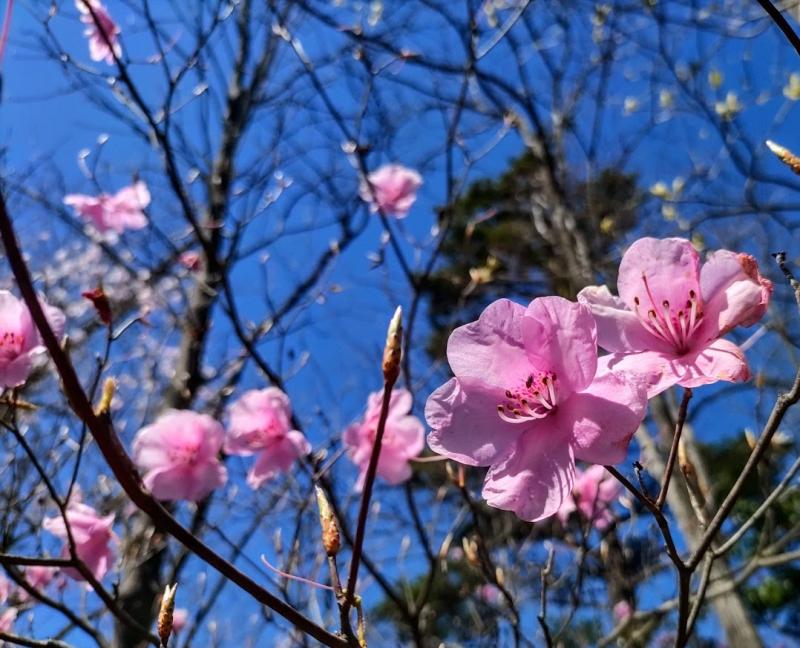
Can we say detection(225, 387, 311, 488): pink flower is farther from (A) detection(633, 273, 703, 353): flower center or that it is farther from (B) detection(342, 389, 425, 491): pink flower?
(A) detection(633, 273, 703, 353): flower center

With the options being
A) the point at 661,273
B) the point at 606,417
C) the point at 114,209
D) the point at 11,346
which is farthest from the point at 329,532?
the point at 114,209

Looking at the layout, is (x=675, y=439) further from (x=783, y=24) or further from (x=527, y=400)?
(x=783, y=24)

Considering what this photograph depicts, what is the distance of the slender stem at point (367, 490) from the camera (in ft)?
1.87

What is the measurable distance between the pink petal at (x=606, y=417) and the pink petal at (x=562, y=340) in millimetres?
25

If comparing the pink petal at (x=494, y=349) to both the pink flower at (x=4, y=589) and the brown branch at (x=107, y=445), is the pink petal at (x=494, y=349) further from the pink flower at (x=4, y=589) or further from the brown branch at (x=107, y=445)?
the pink flower at (x=4, y=589)

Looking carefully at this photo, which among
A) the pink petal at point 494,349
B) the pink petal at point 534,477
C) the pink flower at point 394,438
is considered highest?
the pink flower at point 394,438

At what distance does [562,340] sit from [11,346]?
0.93 meters

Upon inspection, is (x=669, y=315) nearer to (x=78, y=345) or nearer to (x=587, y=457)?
(x=587, y=457)

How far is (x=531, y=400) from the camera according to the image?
3.15ft

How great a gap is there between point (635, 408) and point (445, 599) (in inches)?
348

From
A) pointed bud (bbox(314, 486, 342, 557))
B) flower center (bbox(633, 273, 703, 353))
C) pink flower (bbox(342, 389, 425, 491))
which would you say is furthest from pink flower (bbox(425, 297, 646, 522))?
pink flower (bbox(342, 389, 425, 491))

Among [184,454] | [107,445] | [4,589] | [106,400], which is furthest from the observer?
[4,589]

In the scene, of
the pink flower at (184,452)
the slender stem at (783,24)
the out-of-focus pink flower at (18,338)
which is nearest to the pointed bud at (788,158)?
the slender stem at (783,24)

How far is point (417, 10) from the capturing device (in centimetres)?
375
